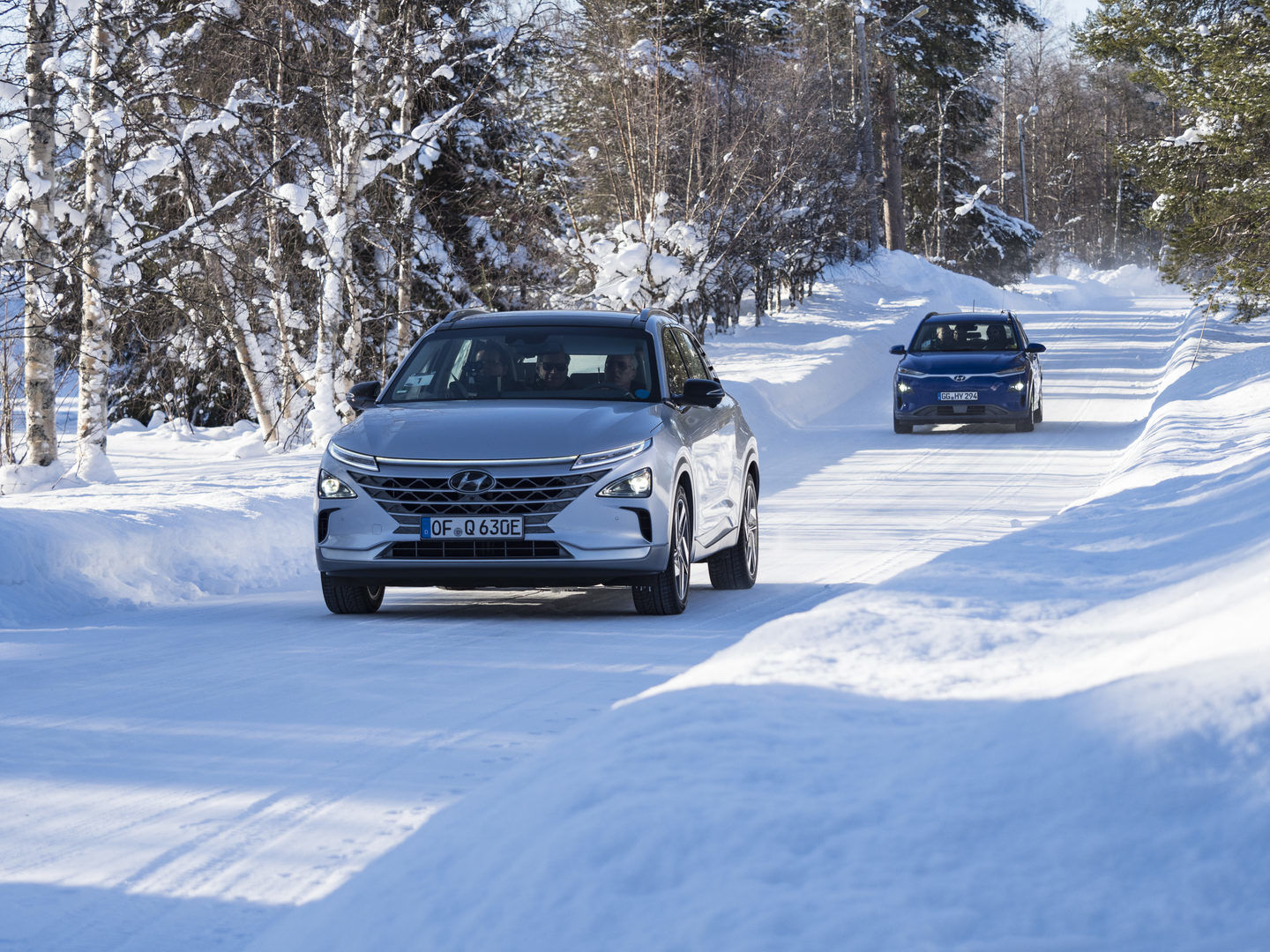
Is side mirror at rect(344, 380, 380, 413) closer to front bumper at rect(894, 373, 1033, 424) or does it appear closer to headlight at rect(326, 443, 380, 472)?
headlight at rect(326, 443, 380, 472)

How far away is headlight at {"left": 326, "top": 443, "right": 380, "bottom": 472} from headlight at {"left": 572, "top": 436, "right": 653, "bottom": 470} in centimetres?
109

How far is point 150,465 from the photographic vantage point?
21.8 metres

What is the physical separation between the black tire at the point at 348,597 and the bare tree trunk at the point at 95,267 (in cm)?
835

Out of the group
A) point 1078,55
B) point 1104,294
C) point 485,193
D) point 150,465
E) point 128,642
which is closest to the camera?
point 128,642

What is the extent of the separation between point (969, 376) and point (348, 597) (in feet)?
46.9

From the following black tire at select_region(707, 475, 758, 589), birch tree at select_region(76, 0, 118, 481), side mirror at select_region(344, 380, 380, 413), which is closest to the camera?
side mirror at select_region(344, 380, 380, 413)

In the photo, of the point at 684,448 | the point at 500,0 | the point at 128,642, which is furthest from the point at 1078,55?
the point at 128,642

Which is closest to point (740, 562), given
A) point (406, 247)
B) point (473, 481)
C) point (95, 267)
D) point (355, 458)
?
point (473, 481)

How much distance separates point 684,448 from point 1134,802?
5578 mm

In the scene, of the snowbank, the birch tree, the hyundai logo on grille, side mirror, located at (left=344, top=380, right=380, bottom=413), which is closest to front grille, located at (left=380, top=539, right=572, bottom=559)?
the hyundai logo on grille

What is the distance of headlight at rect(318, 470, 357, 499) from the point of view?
27.7 feet

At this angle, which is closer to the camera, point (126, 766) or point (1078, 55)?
point (126, 766)

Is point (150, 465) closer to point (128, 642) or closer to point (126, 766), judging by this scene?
point (128, 642)

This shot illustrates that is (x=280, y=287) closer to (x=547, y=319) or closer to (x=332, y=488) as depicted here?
(x=547, y=319)
